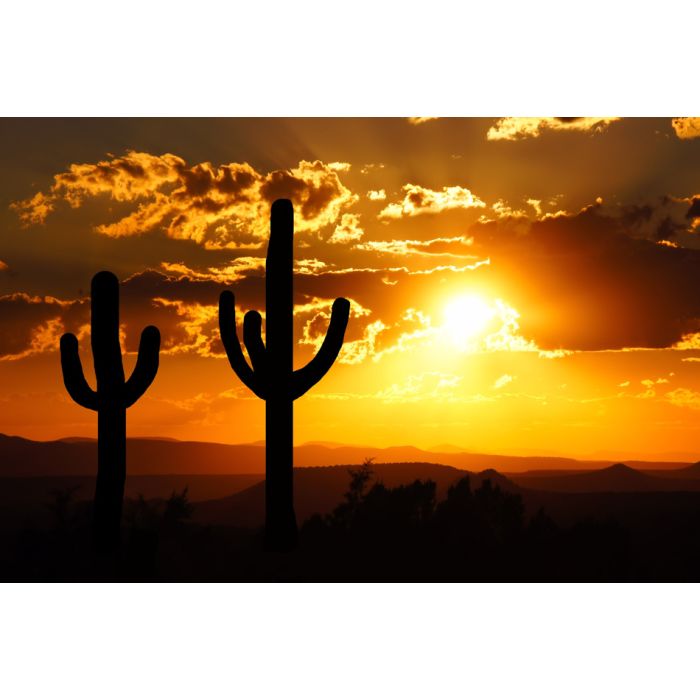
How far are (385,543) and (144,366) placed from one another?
2.77 meters

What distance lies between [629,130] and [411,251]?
100 inches

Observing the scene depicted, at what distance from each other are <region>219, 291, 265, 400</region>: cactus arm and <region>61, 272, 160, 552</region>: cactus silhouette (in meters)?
0.70

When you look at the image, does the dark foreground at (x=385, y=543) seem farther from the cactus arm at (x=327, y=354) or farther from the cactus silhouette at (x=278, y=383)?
the cactus arm at (x=327, y=354)

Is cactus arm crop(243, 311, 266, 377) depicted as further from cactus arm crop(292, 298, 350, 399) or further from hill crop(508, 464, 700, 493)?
hill crop(508, 464, 700, 493)

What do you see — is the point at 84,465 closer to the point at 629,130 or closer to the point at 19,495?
the point at 19,495

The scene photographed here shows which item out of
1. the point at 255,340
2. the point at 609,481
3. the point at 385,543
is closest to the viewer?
the point at 255,340

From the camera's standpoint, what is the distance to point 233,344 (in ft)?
29.9

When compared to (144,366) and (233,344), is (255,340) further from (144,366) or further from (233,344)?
(144,366)

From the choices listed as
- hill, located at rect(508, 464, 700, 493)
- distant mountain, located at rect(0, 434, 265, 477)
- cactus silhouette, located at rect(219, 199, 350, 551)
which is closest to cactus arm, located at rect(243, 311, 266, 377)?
cactus silhouette, located at rect(219, 199, 350, 551)

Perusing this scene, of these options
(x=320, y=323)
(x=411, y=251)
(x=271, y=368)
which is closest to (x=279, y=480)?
(x=271, y=368)

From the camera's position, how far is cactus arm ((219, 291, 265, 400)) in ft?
29.8

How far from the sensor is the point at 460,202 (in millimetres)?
10055

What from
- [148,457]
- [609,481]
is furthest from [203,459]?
[609,481]

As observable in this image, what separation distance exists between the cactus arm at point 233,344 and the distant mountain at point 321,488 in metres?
1.13
